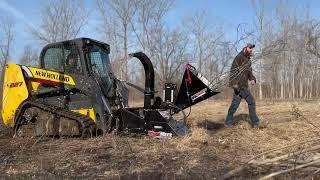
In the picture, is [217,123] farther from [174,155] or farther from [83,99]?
[174,155]

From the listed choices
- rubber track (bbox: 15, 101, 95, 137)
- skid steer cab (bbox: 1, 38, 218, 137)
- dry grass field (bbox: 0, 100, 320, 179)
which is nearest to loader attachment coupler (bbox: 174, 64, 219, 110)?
skid steer cab (bbox: 1, 38, 218, 137)

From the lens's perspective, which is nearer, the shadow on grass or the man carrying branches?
the man carrying branches

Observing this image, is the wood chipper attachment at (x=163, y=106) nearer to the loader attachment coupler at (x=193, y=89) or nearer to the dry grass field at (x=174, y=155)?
the loader attachment coupler at (x=193, y=89)

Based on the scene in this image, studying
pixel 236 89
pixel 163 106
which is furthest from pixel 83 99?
pixel 236 89

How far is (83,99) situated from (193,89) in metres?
2.26

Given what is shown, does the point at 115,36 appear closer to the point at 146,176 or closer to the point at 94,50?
the point at 94,50

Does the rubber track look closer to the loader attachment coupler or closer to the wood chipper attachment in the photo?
the wood chipper attachment

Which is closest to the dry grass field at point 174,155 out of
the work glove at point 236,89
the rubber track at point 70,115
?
the rubber track at point 70,115

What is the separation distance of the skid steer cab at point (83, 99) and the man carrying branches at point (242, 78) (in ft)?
2.61

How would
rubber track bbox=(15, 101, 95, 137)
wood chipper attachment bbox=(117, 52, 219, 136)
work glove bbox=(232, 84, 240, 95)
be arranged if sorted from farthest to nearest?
work glove bbox=(232, 84, 240, 95) < wood chipper attachment bbox=(117, 52, 219, 136) < rubber track bbox=(15, 101, 95, 137)

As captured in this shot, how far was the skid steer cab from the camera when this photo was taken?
8.80m

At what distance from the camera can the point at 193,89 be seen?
9414 mm

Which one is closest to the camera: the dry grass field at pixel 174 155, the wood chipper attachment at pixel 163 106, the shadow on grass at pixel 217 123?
the dry grass field at pixel 174 155

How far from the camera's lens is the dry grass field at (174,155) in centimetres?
526
